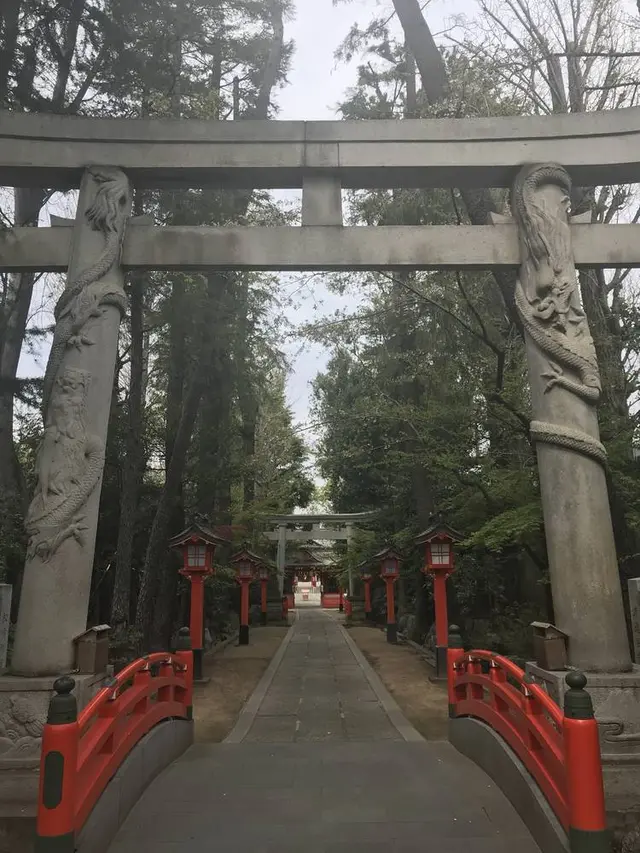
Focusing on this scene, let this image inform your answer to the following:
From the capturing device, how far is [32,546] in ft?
15.4

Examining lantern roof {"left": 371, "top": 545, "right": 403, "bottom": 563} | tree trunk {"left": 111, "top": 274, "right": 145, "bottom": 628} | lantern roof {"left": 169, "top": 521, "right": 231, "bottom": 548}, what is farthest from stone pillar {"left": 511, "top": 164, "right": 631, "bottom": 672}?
lantern roof {"left": 371, "top": 545, "right": 403, "bottom": 563}

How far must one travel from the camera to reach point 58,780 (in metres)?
3.01

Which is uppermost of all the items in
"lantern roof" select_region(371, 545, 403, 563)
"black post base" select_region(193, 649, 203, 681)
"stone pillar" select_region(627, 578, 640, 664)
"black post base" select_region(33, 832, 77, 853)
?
"lantern roof" select_region(371, 545, 403, 563)

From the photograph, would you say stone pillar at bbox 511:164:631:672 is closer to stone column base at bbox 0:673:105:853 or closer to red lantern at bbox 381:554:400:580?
stone column base at bbox 0:673:105:853

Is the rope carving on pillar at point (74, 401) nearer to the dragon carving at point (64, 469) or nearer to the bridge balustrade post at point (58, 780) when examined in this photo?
the dragon carving at point (64, 469)

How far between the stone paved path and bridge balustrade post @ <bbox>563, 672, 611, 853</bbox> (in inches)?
25.0

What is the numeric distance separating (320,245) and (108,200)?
6.82 feet

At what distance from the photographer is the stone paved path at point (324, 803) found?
353 centimetres

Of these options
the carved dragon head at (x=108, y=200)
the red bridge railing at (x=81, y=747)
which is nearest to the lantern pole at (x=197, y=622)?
the red bridge railing at (x=81, y=747)

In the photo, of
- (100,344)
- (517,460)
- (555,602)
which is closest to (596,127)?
(555,602)

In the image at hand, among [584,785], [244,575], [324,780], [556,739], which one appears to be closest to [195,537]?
[244,575]

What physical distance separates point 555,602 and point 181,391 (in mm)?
9856

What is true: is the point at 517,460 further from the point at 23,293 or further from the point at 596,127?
the point at 23,293

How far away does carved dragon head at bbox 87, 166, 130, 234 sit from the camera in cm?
545
